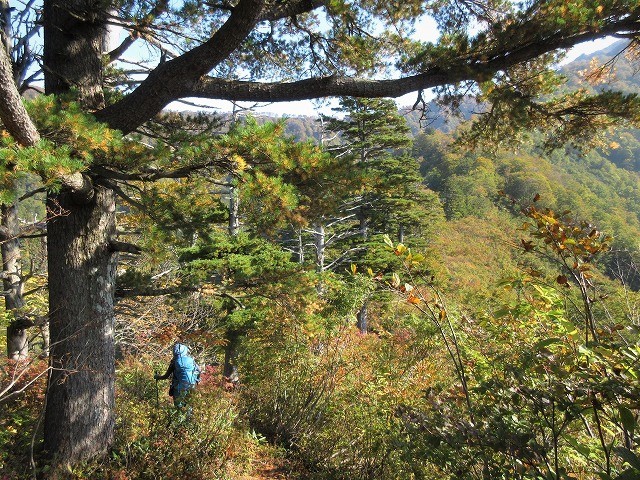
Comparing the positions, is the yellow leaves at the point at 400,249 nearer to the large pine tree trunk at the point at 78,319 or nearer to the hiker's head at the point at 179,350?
the large pine tree trunk at the point at 78,319

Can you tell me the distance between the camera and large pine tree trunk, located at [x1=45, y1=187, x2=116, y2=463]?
3398 millimetres

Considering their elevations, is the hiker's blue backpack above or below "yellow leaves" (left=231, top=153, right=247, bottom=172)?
below

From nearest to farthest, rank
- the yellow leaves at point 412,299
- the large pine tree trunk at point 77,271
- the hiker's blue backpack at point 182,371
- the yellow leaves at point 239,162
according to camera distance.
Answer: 1. the yellow leaves at point 412,299
2. the yellow leaves at point 239,162
3. the large pine tree trunk at point 77,271
4. the hiker's blue backpack at point 182,371

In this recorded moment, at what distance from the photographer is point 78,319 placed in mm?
3420

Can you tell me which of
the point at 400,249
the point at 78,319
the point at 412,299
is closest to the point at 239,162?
the point at 400,249

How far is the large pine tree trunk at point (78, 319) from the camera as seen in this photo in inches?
134

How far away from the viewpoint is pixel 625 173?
245 ft

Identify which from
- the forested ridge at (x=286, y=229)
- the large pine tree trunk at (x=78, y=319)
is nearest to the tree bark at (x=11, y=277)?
the forested ridge at (x=286, y=229)

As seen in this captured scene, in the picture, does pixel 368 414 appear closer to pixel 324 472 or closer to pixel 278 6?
pixel 324 472

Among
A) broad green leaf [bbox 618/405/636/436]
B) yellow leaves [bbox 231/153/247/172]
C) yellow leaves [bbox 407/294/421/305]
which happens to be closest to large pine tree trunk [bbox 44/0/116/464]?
yellow leaves [bbox 231/153/247/172]

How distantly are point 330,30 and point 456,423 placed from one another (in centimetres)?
376

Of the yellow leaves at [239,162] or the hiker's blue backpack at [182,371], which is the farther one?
the hiker's blue backpack at [182,371]

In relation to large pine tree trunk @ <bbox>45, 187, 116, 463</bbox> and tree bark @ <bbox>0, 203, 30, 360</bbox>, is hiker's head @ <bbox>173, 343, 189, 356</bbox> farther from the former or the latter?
tree bark @ <bbox>0, 203, 30, 360</bbox>

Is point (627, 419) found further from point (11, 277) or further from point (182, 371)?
point (11, 277)
